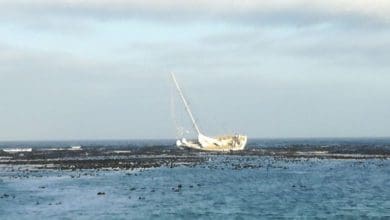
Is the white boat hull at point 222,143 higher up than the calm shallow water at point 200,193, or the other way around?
the white boat hull at point 222,143

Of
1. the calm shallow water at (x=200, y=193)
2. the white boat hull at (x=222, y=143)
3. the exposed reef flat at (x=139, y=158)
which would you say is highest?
the white boat hull at (x=222, y=143)

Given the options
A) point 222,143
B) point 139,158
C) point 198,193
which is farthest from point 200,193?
point 222,143

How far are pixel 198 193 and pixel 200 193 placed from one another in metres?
0.17

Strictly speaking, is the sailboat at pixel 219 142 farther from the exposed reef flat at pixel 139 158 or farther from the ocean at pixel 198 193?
the ocean at pixel 198 193

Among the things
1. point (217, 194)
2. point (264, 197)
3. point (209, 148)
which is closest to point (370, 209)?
point (264, 197)

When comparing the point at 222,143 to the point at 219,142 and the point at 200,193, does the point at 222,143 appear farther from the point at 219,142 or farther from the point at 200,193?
the point at 200,193

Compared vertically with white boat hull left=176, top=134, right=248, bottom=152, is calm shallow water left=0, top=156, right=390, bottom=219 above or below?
below

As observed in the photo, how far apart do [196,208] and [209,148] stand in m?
98.6

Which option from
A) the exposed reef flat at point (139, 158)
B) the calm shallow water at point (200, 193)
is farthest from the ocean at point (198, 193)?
the exposed reef flat at point (139, 158)

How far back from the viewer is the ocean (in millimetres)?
42875

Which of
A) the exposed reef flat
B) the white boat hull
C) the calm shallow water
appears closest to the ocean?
the calm shallow water

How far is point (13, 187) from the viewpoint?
61500 millimetres

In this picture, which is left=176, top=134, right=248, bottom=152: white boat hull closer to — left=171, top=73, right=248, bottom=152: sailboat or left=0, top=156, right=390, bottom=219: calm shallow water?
left=171, top=73, right=248, bottom=152: sailboat

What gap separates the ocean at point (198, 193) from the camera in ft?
141
